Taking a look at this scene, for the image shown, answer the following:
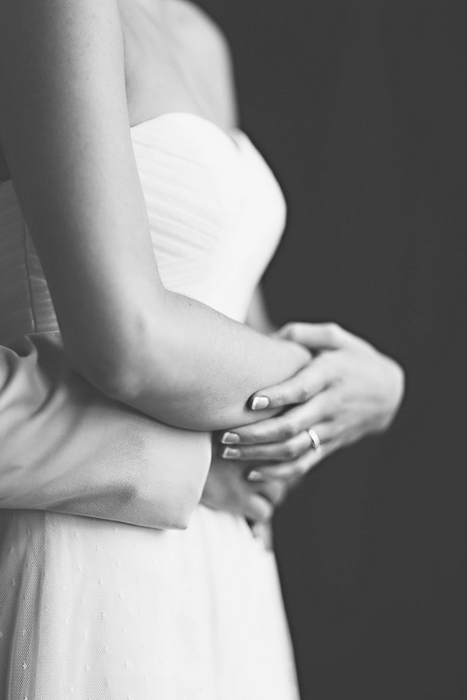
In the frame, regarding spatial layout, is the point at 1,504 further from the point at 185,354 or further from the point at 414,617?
the point at 414,617

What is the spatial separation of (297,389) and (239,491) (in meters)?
0.13

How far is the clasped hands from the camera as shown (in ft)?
2.84

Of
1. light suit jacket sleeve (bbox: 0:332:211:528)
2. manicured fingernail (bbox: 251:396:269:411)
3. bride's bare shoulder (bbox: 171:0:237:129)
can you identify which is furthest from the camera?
bride's bare shoulder (bbox: 171:0:237:129)

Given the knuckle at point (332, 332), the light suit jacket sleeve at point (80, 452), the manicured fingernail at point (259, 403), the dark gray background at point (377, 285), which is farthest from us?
the dark gray background at point (377, 285)

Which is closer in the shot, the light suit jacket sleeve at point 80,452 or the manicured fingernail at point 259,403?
the light suit jacket sleeve at point 80,452

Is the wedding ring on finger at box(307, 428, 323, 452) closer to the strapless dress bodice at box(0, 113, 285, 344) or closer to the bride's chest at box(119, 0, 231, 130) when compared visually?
the strapless dress bodice at box(0, 113, 285, 344)

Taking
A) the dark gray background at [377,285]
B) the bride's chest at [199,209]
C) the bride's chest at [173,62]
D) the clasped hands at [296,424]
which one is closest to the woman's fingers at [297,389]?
the clasped hands at [296,424]

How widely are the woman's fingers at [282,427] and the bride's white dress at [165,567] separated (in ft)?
0.31

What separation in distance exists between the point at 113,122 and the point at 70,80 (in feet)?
0.15

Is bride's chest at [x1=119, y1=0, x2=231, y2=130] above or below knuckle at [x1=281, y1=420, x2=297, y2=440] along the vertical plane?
above

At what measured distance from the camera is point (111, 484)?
2.48ft

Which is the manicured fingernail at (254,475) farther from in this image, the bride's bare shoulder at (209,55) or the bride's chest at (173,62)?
the bride's bare shoulder at (209,55)

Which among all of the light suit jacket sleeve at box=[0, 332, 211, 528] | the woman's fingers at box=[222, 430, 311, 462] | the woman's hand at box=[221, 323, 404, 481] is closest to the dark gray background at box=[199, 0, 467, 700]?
the woman's hand at box=[221, 323, 404, 481]

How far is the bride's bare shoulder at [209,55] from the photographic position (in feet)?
4.13
